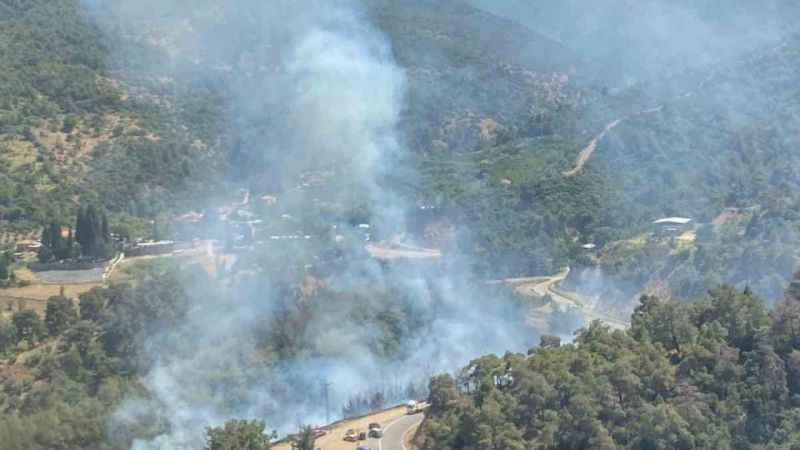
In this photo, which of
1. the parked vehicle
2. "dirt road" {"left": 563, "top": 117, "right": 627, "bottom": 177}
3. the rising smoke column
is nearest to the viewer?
the parked vehicle

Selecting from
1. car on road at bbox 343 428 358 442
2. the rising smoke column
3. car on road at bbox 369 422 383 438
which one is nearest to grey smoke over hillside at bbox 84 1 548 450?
the rising smoke column

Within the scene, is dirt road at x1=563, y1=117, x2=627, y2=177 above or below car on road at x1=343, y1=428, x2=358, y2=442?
above

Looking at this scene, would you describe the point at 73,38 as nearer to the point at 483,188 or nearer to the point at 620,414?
the point at 483,188

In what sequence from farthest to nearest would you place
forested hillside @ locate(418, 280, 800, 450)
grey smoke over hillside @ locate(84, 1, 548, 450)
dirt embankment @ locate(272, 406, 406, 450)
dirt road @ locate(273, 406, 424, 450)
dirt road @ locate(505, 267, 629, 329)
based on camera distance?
dirt road @ locate(505, 267, 629, 329)
grey smoke over hillside @ locate(84, 1, 548, 450)
dirt embankment @ locate(272, 406, 406, 450)
dirt road @ locate(273, 406, 424, 450)
forested hillside @ locate(418, 280, 800, 450)

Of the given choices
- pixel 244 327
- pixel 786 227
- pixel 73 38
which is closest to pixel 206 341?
pixel 244 327

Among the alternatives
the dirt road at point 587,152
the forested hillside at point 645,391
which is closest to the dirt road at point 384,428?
the forested hillside at point 645,391

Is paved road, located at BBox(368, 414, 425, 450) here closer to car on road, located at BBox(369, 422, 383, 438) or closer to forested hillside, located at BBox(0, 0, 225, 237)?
car on road, located at BBox(369, 422, 383, 438)
